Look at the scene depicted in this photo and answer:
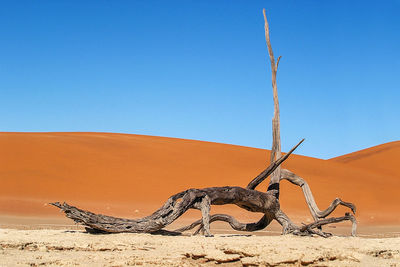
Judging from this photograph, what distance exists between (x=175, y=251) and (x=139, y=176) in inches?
713

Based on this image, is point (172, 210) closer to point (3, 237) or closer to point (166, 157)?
point (3, 237)

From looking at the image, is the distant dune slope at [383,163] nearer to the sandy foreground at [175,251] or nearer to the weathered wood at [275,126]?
the weathered wood at [275,126]

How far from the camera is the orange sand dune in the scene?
19.4 meters

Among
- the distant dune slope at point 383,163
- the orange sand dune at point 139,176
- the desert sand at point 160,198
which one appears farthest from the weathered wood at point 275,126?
the distant dune slope at point 383,163

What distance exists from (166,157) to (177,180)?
5.34m

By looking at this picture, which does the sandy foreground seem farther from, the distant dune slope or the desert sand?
the distant dune slope

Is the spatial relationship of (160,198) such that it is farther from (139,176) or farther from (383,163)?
(383,163)

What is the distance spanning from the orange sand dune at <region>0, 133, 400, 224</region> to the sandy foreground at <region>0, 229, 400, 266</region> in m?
10.2

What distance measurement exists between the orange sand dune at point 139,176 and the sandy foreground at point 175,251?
401 inches

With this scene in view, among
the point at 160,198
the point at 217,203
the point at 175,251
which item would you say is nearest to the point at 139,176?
the point at 160,198

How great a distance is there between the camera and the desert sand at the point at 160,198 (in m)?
6.33

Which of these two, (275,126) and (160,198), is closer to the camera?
(275,126)

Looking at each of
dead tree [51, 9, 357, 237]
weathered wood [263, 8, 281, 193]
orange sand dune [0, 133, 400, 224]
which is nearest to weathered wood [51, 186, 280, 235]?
dead tree [51, 9, 357, 237]

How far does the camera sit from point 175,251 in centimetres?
645
